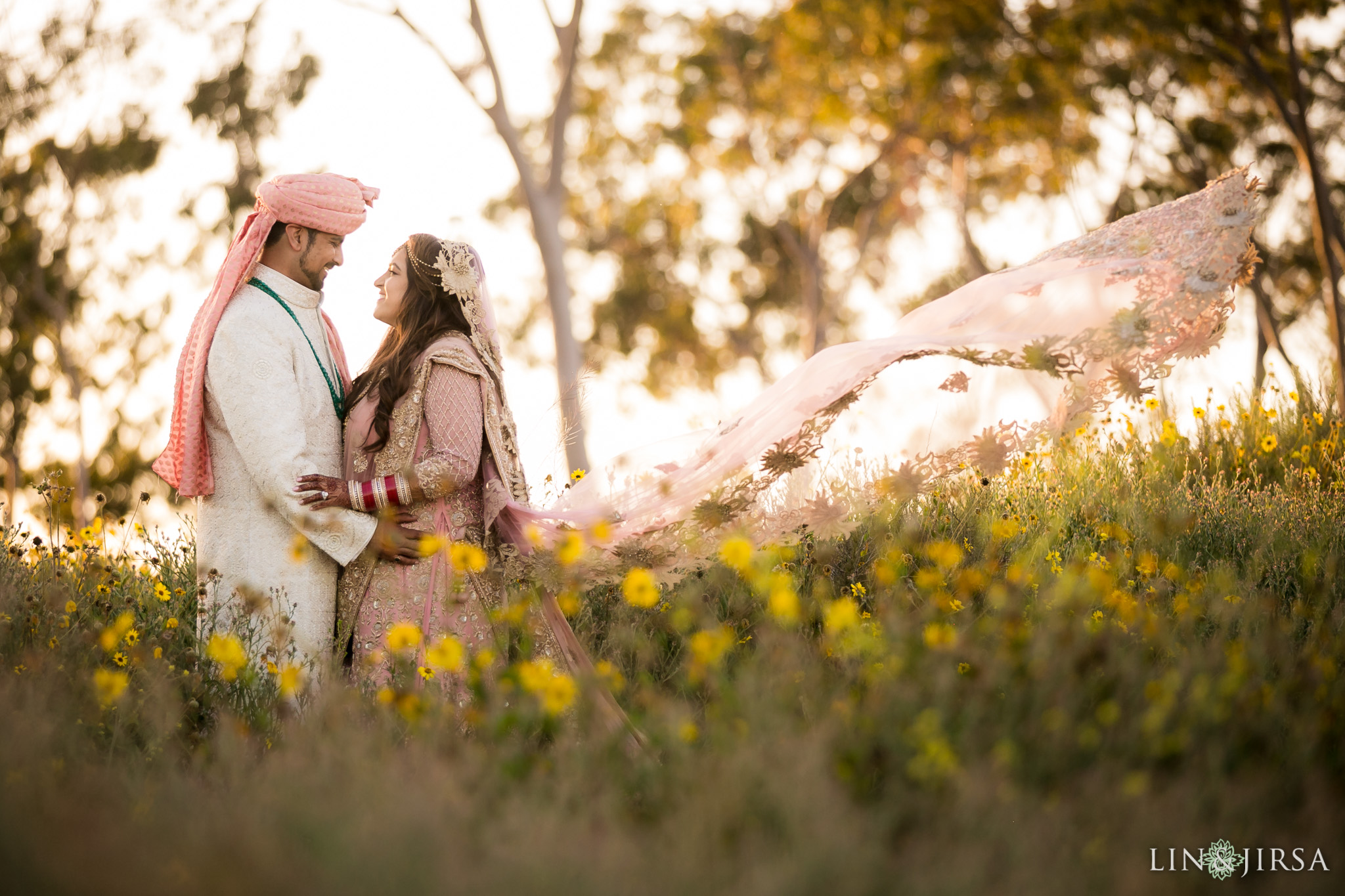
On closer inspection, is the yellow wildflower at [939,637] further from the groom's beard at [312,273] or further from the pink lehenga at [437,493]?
the groom's beard at [312,273]

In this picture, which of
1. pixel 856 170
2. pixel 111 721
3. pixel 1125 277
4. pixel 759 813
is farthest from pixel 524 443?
pixel 856 170

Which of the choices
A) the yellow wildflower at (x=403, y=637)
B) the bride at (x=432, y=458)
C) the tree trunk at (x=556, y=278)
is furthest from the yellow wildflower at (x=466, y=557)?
the tree trunk at (x=556, y=278)

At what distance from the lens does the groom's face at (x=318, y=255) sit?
3.80 metres

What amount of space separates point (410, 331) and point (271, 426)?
0.55 metres

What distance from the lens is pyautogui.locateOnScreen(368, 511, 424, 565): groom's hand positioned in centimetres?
351

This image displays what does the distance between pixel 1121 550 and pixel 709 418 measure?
2.06 m

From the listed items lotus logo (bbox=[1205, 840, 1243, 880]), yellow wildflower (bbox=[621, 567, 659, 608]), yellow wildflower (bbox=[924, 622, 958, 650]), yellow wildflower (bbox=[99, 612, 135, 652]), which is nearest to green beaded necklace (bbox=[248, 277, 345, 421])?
yellow wildflower (bbox=[99, 612, 135, 652])

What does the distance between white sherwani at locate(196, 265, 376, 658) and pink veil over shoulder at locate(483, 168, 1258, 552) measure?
629mm

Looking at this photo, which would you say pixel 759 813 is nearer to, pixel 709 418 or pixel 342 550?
pixel 342 550

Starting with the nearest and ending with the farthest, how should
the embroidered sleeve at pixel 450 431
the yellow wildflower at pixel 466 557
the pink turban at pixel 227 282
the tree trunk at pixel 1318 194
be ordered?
the yellow wildflower at pixel 466 557, the embroidered sleeve at pixel 450 431, the pink turban at pixel 227 282, the tree trunk at pixel 1318 194

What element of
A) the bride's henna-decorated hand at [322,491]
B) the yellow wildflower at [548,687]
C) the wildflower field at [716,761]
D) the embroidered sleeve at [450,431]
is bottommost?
the wildflower field at [716,761]

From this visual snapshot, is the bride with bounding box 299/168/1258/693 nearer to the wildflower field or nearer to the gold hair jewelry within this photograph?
the gold hair jewelry

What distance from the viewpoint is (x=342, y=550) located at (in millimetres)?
3545

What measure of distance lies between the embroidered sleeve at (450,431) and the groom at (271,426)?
228 mm
